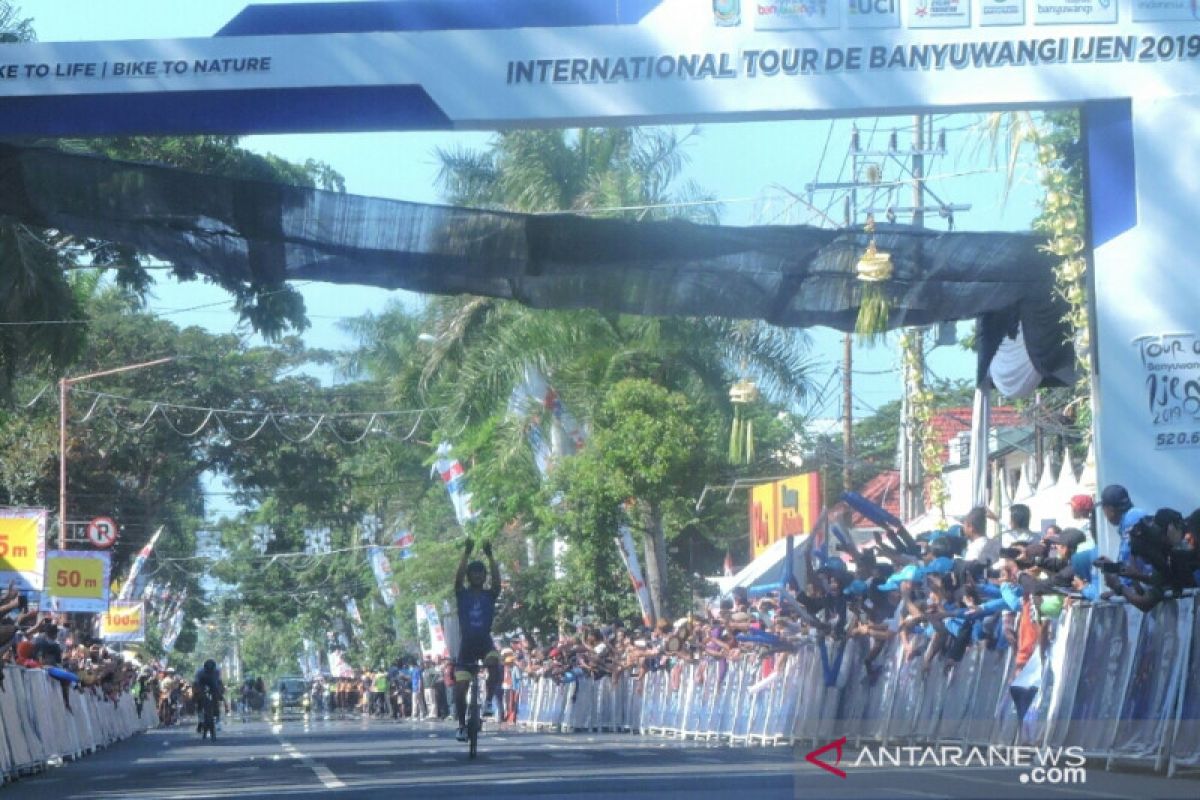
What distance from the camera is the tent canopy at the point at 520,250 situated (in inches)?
594

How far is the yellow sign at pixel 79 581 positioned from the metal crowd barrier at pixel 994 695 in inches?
935

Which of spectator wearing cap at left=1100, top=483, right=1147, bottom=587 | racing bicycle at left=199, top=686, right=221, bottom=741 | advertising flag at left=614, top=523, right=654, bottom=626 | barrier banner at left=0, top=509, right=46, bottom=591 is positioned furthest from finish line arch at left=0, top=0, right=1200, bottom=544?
barrier banner at left=0, top=509, right=46, bottom=591

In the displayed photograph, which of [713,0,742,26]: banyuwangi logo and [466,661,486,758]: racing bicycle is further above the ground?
[713,0,742,26]: banyuwangi logo

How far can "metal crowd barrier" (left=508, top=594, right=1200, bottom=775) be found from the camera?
12.6 m

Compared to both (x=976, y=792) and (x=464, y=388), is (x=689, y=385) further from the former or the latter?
(x=976, y=792)

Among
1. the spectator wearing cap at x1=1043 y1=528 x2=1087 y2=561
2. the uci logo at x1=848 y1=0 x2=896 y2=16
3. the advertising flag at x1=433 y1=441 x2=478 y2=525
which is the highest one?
the uci logo at x1=848 y1=0 x2=896 y2=16

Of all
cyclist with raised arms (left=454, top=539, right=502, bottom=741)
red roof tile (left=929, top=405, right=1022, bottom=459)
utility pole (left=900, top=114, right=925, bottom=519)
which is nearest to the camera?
cyclist with raised arms (left=454, top=539, right=502, bottom=741)

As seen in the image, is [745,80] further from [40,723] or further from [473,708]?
[40,723]

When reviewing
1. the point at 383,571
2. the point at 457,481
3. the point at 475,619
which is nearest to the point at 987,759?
the point at 475,619

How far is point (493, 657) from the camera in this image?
17.7 m

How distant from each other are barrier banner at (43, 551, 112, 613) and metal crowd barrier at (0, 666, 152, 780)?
1404cm

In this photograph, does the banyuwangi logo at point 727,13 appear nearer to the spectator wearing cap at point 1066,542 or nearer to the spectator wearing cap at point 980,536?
the spectator wearing cap at point 1066,542

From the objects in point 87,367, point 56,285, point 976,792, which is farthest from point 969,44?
point 87,367

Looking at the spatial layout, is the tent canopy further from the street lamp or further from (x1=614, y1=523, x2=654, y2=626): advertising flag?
the street lamp
